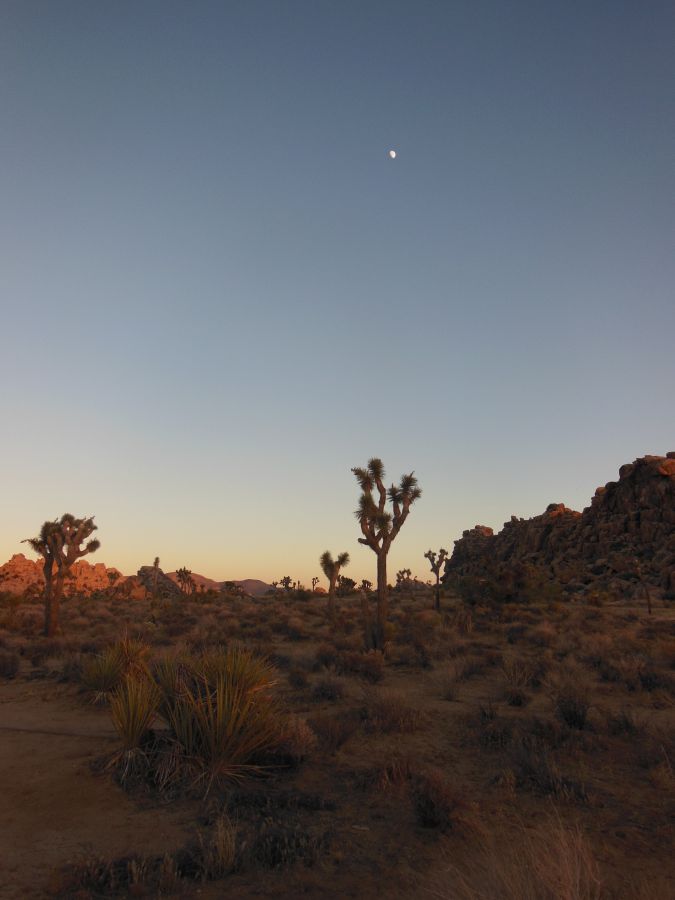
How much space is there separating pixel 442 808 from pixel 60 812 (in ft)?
14.0

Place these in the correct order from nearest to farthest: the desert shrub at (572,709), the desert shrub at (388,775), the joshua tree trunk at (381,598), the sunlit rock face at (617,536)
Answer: the desert shrub at (388,775), the desert shrub at (572,709), the joshua tree trunk at (381,598), the sunlit rock face at (617,536)

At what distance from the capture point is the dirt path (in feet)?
17.0

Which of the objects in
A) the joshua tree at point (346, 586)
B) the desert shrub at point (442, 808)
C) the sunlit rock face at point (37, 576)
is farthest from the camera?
the sunlit rock face at point (37, 576)

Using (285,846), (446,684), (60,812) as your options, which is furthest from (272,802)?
(446,684)

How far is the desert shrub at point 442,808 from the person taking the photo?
561 centimetres

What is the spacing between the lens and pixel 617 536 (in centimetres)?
5812

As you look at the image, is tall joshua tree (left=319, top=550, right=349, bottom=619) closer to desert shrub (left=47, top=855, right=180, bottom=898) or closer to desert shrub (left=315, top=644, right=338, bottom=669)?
desert shrub (left=315, top=644, right=338, bottom=669)

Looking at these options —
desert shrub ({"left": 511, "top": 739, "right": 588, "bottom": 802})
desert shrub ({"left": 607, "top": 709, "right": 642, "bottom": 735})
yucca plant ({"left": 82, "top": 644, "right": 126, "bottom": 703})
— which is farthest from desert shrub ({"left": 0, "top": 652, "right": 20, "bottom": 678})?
desert shrub ({"left": 607, "top": 709, "right": 642, "bottom": 735})

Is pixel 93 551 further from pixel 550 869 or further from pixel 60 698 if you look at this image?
pixel 550 869

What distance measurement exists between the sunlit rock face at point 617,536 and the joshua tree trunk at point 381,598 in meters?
25.0

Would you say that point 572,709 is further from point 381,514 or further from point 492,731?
point 381,514

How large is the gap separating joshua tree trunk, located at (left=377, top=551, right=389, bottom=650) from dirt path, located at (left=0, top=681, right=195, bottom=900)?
10.8 meters

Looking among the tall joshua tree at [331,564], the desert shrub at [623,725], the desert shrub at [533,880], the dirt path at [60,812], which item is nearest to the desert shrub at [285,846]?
the dirt path at [60,812]

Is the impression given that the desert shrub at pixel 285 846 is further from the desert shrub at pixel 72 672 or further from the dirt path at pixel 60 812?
the desert shrub at pixel 72 672
